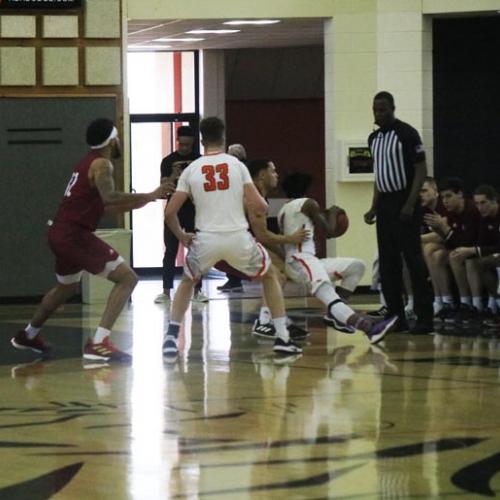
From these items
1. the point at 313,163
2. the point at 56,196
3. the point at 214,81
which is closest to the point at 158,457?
the point at 56,196

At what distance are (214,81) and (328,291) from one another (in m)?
11.3

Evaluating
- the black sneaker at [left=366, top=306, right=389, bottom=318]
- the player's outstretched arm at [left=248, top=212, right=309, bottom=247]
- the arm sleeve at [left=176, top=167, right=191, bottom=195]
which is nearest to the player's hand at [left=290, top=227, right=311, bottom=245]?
the player's outstretched arm at [left=248, top=212, right=309, bottom=247]

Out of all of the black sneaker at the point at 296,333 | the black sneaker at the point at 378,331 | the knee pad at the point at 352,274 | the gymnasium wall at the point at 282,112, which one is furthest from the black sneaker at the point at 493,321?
the gymnasium wall at the point at 282,112

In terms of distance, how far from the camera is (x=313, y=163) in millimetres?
24469

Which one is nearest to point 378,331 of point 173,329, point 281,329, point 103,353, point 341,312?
point 341,312

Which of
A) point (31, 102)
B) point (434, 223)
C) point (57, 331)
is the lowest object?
point (57, 331)

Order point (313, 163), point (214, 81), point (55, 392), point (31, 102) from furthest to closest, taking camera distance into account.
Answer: point (313, 163)
point (214, 81)
point (31, 102)
point (55, 392)

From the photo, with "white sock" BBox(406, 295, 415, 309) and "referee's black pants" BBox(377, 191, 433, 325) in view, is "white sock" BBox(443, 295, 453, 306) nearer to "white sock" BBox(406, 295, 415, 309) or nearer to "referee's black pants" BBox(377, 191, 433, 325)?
"white sock" BBox(406, 295, 415, 309)

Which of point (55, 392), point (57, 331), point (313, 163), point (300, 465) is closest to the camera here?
point (300, 465)

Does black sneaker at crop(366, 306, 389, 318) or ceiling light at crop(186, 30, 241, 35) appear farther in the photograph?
ceiling light at crop(186, 30, 241, 35)

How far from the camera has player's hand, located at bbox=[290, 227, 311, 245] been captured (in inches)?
460

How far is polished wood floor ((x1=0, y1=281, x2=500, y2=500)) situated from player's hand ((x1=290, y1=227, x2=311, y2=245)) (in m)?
0.82

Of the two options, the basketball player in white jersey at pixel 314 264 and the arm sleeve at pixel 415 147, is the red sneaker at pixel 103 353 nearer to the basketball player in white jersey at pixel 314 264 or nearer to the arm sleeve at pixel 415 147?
the basketball player in white jersey at pixel 314 264

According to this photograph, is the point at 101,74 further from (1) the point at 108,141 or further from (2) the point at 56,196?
(1) the point at 108,141
